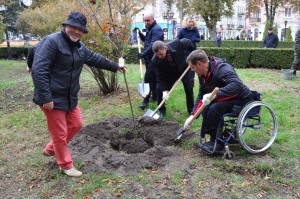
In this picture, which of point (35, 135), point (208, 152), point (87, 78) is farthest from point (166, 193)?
point (87, 78)

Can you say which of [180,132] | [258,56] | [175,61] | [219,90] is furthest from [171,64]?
[258,56]

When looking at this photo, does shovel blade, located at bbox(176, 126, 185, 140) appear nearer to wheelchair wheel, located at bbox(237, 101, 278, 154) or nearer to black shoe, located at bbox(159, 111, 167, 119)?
wheelchair wheel, located at bbox(237, 101, 278, 154)

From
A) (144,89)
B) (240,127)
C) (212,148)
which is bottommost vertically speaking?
(212,148)

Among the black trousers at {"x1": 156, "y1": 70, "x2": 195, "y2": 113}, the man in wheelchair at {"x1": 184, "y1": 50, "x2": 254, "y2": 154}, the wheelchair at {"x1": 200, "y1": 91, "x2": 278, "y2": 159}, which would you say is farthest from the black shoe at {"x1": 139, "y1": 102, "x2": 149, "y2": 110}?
the man in wheelchair at {"x1": 184, "y1": 50, "x2": 254, "y2": 154}

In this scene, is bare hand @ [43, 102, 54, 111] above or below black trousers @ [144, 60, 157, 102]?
above

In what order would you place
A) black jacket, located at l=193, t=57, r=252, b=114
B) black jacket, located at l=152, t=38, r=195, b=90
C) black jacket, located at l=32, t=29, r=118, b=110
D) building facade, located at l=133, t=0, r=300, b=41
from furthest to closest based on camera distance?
1. building facade, located at l=133, t=0, r=300, b=41
2. black jacket, located at l=152, t=38, r=195, b=90
3. black jacket, located at l=193, t=57, r=252, b=114
4. black jacket, located at l=32, t=29, r=118, b=110

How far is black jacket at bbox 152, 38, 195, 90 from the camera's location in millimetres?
5755

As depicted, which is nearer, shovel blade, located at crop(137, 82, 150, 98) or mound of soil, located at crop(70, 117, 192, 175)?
mound of soil, located at crop(70, 117, 192, 175)

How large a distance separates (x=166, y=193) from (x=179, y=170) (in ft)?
1.72

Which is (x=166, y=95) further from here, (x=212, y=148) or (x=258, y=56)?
(x=258, y=56)

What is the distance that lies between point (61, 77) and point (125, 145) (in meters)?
1.71

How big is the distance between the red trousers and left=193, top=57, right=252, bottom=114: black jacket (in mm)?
1629

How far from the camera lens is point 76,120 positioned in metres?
4.03

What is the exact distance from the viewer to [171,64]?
19.0ft
